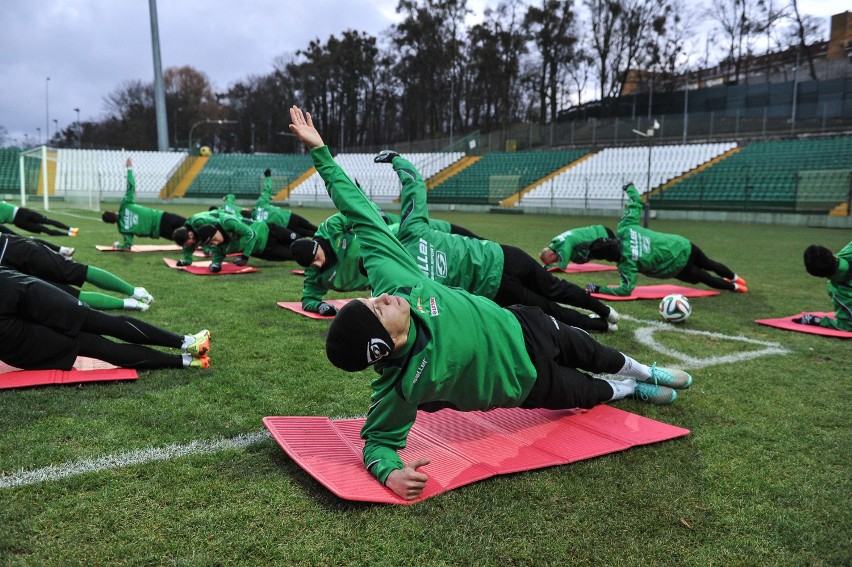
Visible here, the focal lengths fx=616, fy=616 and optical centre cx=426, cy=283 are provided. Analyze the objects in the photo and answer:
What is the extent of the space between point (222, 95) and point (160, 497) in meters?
76.4

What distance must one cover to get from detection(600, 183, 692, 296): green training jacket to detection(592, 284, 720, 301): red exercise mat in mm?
125

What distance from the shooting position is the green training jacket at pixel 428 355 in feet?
10.2

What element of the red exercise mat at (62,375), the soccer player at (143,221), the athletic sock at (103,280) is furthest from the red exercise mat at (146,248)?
the red exercise mat at (62,375)

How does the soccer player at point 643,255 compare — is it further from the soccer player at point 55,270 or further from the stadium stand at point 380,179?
the stadium stand at point 380,179

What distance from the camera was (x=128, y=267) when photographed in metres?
11.7

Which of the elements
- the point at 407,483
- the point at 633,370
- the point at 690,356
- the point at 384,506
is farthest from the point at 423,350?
the point at 690,356

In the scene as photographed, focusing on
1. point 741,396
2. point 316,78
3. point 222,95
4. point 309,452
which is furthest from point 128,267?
point 222,95

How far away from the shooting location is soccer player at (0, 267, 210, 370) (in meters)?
4.48

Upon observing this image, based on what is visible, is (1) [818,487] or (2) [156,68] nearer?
(1) [818,487]

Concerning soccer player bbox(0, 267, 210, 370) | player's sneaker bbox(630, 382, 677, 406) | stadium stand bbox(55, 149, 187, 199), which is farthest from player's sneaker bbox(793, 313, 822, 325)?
stadium stand bbox(55, 149, 187, 199)

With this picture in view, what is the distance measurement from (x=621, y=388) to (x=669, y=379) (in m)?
0.39

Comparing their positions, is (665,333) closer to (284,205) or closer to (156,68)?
(284,205)

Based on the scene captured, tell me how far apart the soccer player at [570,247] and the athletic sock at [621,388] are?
3170 mm

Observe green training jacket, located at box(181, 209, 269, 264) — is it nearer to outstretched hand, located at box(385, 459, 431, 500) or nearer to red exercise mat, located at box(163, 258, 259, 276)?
red exercise mat, located at box(163, 258, 259, 276)
